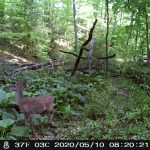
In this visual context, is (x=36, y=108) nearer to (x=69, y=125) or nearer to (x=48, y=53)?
(x=69, y=125)

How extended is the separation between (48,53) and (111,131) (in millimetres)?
18675

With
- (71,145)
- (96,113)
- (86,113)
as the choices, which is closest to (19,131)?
(71,145)

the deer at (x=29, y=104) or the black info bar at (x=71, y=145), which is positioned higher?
the deer at (x=29, y=104)

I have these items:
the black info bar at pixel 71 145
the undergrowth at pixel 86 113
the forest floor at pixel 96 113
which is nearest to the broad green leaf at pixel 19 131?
the undergrowth at pixel 86 113

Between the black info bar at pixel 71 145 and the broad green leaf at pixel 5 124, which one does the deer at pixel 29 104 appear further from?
the black info bar at pixel 71 145

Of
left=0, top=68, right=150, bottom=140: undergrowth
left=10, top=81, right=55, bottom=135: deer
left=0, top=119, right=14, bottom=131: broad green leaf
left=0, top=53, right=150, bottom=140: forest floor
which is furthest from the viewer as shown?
left=0, top=53, right=150, bottom=140: forest floor

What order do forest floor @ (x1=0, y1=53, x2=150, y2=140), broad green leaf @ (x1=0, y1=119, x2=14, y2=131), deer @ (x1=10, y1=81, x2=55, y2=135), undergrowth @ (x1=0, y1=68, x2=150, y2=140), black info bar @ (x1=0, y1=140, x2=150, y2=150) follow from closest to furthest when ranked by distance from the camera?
black info bar @ (x1=0, y1=140, x2=150, y2=150) < broad green leaf @ (x1=0, y1=119, x2=14, y2=131) < deer @ (x1=10, y1=81, x2=55, y2=135) < undergrowth @ (x1=0, y1=68, x2=150, y2=140) < forest floor @ (x1=0, y1=53, x2=150, y2=140)

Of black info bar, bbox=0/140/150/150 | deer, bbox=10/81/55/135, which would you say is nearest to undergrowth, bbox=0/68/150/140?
deer, bbox=10/81/55/135

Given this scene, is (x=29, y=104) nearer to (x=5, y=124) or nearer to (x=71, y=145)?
(x=5, y=124)

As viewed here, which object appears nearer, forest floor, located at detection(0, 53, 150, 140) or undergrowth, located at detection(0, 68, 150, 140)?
undergrowth, located at detection(0, 68, 150, 140)

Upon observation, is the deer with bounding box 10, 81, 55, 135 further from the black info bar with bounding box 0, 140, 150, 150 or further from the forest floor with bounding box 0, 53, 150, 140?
the black info bar with bounding box 0, 140, 150, 150

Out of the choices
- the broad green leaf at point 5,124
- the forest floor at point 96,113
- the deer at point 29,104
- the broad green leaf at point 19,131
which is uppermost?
the deer at point 29,104

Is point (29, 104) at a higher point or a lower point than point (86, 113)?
higher

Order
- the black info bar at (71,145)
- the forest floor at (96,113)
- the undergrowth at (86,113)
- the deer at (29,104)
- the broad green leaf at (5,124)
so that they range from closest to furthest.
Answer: the black info bar at (71,145) → the broad green leaf at (5,124) → the deer at (29,104) → the undergrowth at (86,113) → the forest floor at (96,113)
